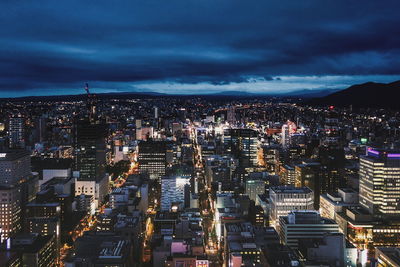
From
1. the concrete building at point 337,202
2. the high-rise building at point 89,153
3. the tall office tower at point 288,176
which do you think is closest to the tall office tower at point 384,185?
the concrete building at point 337,202

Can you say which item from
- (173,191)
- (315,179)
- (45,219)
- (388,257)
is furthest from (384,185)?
(45,219)

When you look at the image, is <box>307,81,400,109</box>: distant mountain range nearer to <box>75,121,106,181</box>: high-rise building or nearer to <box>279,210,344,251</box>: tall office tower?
<box>75,121,106,181</box>: high-rise building

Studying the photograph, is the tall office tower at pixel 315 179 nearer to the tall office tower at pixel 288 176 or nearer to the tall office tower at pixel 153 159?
the tall office tower at pixel 288 176

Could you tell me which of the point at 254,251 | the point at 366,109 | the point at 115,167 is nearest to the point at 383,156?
the point at 254,251

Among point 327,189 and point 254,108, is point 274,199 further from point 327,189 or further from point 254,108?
point 254,108

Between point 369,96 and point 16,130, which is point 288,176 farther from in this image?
point 369,96

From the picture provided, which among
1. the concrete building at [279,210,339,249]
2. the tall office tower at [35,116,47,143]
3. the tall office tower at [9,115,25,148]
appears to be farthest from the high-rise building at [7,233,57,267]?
the tall office tower at [35,116,47,143]
